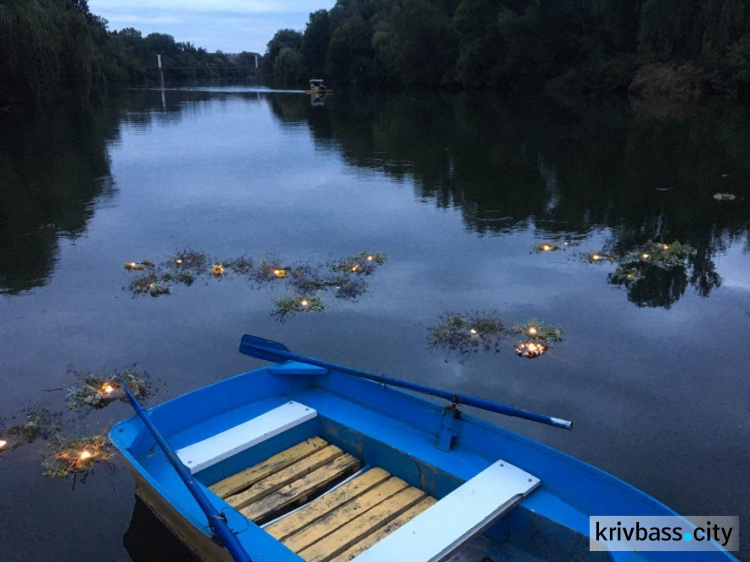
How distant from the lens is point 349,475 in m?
6.18

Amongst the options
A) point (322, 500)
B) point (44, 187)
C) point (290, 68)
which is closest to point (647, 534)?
point (322, 500)

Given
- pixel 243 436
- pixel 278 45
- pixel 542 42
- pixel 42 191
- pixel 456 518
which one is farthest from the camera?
pixel 278 45

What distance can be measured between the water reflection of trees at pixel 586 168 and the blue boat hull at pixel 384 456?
6537 millimetres

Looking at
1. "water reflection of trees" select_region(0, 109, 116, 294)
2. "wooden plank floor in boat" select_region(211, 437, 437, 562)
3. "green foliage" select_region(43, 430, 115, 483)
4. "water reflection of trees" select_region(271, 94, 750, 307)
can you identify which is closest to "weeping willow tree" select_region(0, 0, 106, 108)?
"water reflection of trees" select_region(0, 109, 116, 294)

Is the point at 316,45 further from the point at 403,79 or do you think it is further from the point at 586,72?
the point at 586,72

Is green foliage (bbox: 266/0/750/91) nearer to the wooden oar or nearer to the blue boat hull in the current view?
the wooden oar

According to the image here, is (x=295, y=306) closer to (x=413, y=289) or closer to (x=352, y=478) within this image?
(x=413, y=289)

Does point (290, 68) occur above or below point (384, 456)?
above

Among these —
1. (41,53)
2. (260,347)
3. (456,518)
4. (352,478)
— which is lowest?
(352,478)

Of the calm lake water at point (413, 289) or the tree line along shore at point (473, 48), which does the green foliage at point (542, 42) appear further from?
the calm lake water at point (413, 289)

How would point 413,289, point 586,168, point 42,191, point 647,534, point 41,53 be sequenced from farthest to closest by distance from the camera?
point 41,53 → point 586,168 → point 42,191 → point 413,289 → point 647,534

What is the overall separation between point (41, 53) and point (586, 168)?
129 ft

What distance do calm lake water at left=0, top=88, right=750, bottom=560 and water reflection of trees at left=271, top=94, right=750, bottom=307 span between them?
141 mm

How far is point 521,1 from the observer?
67938 millimetres
